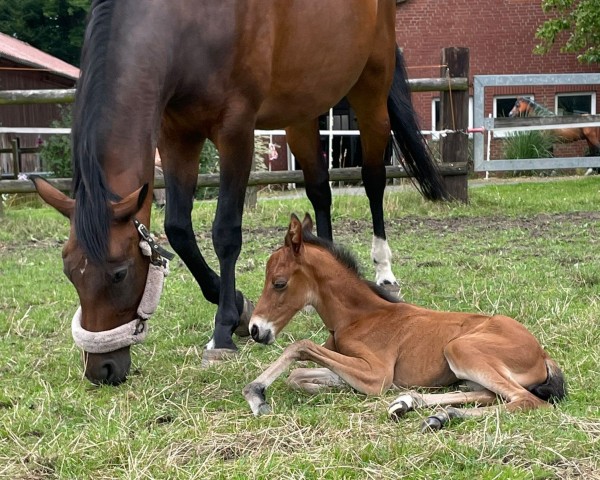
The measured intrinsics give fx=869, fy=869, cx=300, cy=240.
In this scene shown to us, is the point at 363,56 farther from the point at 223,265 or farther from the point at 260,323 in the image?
the point at 260,323

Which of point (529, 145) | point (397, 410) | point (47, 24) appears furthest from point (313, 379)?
point (47, 24)

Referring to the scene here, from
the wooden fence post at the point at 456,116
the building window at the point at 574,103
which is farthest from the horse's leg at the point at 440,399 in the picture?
the building window at the point at 574,103

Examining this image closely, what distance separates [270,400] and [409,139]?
4.20 metres

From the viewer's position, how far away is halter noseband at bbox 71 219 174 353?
361 cm

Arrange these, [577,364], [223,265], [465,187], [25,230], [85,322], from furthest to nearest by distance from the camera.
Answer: [465,187] < [25,230] < [223,265] < [577,364] < [85,322]

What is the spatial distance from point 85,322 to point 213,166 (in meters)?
13.0

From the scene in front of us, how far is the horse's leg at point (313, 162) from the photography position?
20.7 feet

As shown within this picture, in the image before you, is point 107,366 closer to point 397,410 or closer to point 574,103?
point 397,410

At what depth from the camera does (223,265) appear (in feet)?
15.3

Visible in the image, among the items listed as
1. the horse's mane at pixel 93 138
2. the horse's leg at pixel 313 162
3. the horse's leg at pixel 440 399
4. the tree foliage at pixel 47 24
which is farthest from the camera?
the tree foliage at pixel 47 24

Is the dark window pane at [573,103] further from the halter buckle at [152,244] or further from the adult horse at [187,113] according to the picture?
the halter buckle at [152,244]

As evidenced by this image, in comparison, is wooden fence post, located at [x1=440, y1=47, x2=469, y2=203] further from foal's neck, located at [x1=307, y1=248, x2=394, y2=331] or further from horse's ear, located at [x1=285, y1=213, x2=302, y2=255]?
horse's ear, located at [x1=285, y1=213, x2=302, y2=255]

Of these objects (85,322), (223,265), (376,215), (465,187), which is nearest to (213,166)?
(465,187)

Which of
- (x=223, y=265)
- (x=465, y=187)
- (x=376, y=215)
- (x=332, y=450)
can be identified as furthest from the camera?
(x=465, y=187)
